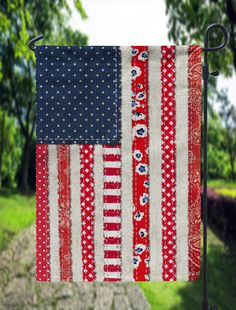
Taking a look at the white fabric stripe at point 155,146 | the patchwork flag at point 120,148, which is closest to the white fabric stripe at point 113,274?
the patchwork flag at point 120,148

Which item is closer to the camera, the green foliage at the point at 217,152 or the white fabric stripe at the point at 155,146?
the white fabric stripe at the point at 155,146

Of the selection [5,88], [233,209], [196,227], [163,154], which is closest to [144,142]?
[163,154]

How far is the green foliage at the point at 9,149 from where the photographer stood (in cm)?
2088

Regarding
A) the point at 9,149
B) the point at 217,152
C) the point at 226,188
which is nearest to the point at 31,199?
the point at 9,149

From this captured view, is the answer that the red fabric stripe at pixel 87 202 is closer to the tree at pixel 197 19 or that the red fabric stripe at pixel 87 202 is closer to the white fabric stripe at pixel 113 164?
the white fabric stripe at pixel 113 164

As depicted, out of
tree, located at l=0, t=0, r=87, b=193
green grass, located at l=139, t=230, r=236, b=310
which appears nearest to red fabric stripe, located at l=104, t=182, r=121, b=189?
green grass, located at l=139, t=230, r=236, b=310

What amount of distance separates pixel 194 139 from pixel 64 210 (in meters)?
1.21

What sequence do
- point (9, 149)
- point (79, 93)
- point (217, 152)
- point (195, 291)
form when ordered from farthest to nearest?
1. point (217, 152)
2. point (9, 149)
3. point (195, 291)
4. point (79, 93)

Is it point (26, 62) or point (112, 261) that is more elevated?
point (26, 62)

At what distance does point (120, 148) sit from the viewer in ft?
12.7

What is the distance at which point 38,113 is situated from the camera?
3898mm

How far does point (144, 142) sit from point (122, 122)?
24cm

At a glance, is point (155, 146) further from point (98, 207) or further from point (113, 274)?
point (113, 274)

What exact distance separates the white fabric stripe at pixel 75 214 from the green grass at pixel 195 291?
4.76 m
